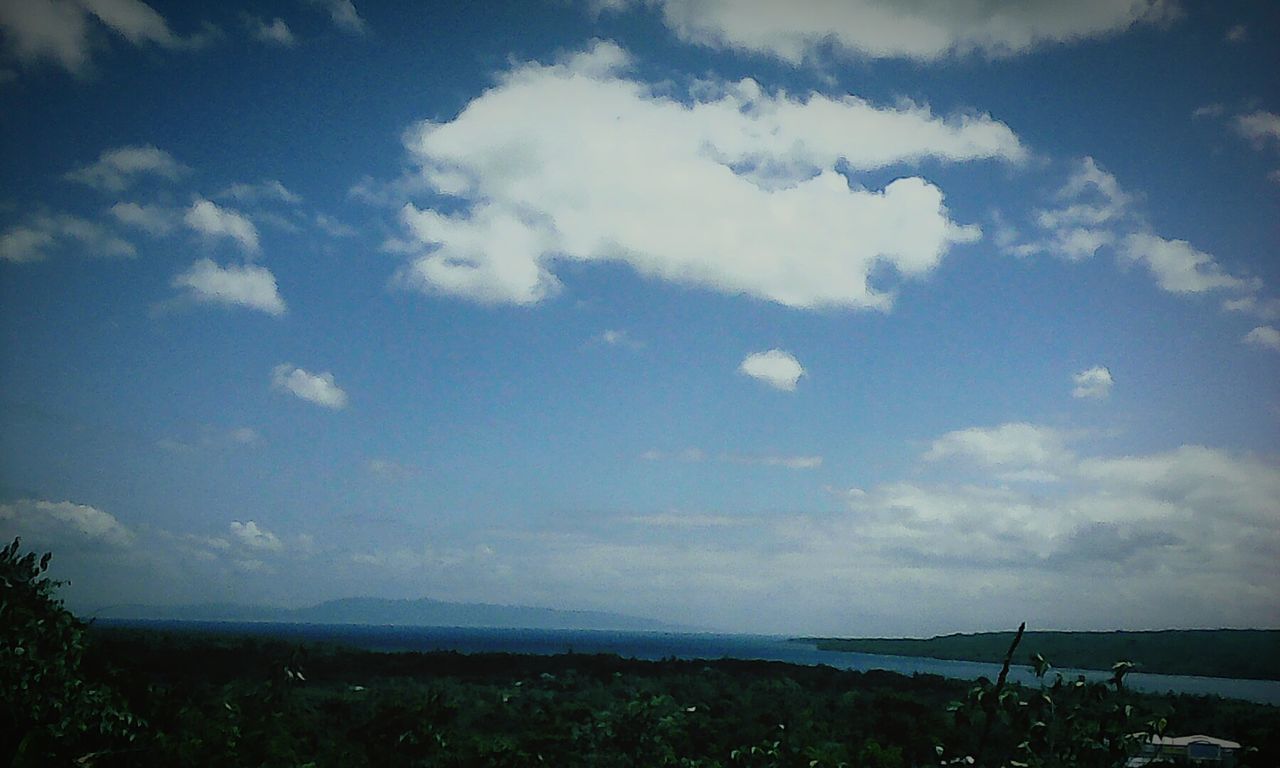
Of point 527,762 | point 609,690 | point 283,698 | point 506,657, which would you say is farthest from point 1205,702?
point 506,657

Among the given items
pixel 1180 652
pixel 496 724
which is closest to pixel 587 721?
pixel 496 724

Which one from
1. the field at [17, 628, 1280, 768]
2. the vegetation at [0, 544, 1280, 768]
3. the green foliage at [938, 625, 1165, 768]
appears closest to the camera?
the green foliage at [938, 625, 1165, 768]

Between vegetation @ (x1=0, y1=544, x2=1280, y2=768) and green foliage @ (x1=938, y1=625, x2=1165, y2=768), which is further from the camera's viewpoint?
vegetation @ (x1=0, y1=544, x2=1280, y2=768)

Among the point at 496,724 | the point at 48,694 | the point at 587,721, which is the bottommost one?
the point at 496,724

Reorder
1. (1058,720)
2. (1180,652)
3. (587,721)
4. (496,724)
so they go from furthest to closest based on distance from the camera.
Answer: (1180,652) → (496,724) → (587,721) → (1058,720)

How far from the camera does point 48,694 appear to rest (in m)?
4.53

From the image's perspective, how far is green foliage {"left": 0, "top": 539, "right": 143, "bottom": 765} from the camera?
4.34 m

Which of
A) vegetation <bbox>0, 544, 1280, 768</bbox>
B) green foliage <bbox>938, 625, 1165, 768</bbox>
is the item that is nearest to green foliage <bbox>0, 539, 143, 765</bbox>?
vegetation <bbox>0, 544, 1280, 768</bbox>

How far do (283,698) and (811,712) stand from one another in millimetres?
9510

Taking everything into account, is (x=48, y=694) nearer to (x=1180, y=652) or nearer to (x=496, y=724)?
(x=496, y=724)

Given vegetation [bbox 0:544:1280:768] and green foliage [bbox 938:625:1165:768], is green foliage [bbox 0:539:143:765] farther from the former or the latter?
green foliage [bbox 938:625:1165:768]

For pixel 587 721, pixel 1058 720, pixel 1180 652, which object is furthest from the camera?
pixel 1180 652

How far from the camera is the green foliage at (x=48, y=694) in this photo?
171 inches

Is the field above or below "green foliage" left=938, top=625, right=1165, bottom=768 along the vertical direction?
below
